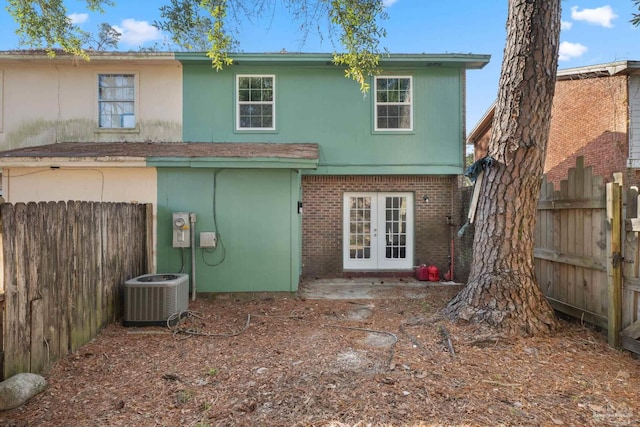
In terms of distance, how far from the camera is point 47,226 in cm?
403

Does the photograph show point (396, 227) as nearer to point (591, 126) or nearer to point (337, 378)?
point (337, 378)

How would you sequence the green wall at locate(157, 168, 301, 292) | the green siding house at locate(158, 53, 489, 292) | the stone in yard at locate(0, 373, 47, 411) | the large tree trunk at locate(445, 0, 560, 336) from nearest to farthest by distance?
the stone in yard at locate(0, 373, 47, 411)
the large tree trunk at locate(445, 0, 560, 336)
the green wall at locate(157, 168, 301, 292)
the green siding house at locate(158, 53, 489, 292)

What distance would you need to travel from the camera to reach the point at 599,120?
10844 millimetres

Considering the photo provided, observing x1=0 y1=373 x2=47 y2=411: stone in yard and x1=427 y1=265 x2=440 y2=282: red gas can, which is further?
x1=427 y1=265 x2=440 y2=282: red gas can

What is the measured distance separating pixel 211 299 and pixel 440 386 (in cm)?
510

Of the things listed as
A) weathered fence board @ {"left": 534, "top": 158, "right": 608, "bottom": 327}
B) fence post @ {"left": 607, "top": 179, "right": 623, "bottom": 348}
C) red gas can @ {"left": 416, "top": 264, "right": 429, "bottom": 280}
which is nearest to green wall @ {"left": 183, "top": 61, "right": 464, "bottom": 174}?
red gas can @ {"left": 416, "top": 264, "right": 429, "bottom": 280}

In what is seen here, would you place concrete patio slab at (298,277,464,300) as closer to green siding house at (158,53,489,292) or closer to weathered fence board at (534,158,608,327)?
green siding house at (158,53,489,292)

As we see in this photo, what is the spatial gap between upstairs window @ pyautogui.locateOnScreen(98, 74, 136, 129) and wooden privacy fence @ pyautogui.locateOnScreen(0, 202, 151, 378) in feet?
15.1

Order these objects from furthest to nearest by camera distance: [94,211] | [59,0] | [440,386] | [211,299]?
[211,299]
[59,0]
[94,211]
[440,386]

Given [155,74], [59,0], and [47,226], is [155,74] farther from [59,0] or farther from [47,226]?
[47,226]

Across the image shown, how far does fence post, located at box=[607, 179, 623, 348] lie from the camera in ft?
14.1

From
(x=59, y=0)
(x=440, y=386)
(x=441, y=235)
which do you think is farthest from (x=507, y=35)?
(x=59, y=0)

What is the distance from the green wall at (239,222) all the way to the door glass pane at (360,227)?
2889 mm

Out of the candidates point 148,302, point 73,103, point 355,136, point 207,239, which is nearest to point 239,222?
point 207,239
